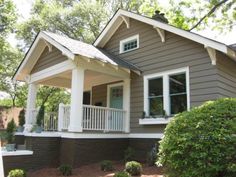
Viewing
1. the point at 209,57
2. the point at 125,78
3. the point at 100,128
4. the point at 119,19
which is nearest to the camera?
the point at 209,57

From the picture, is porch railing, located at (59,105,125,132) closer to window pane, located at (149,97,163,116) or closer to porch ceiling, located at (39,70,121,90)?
window pane, located at (149,97,163,116)

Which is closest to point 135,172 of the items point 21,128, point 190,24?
point 21,128

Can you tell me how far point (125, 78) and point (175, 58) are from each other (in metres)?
2.41

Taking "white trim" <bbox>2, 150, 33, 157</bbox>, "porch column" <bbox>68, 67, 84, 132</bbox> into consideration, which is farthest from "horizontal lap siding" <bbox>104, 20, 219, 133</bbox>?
"white trim" <bbox>2, 150, 33, 157</bbox>

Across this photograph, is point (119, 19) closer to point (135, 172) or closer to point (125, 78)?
point (125, 78)

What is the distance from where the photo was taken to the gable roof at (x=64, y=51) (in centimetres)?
1004

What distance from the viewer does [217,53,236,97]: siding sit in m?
9.26

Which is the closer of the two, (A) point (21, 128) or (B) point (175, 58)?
(B) point (175, 58)

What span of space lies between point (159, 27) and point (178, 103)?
117 inches

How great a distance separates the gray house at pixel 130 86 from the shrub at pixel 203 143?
3.31m

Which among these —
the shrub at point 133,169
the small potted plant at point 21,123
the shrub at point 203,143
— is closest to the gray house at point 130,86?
the small potted plant at point 21,123

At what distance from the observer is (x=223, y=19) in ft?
58.8

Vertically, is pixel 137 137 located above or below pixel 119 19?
below

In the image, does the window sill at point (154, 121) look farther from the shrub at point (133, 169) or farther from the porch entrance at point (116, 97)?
the shrub at point (133, 169)
